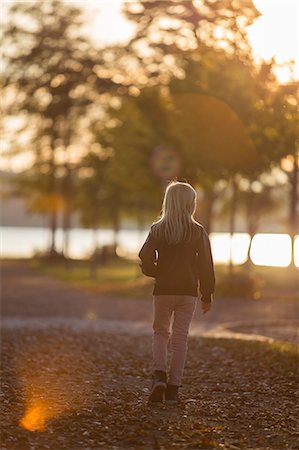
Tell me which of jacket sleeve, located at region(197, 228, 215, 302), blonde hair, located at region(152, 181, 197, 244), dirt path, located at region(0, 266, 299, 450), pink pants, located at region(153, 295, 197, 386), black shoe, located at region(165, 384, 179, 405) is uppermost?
blonde hair, located at region(152, 181, 197, 244)

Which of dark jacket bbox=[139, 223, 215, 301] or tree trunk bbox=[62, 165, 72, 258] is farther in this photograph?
tree trunk bbox=[62, 165, 72, 258]

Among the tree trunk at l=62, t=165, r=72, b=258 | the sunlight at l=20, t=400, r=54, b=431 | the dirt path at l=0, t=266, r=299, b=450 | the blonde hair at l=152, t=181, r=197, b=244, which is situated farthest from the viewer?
the tree trunk at l=62, t=165, r=72, b=258

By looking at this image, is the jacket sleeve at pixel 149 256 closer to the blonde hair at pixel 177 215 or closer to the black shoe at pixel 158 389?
the blonde hair at pixel 177 215

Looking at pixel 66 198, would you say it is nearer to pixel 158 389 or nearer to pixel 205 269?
pixel 205 269

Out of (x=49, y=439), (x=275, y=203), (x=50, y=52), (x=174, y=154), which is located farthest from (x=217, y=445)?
(x=275, y=203)

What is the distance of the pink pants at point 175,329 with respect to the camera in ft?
29.0

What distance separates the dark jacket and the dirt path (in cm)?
98

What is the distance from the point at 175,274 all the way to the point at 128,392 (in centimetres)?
134

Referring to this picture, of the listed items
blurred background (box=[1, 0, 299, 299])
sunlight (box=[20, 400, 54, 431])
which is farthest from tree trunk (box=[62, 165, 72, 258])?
sunlight (box=[20, 400, 54, 431])

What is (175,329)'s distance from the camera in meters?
8.94

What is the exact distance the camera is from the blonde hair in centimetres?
860

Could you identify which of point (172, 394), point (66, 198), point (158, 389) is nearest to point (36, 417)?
point (158, 389)

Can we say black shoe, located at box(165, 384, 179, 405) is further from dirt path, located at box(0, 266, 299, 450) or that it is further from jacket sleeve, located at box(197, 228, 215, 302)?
jacket sleeve, located at box(197, 228, 215, 302)

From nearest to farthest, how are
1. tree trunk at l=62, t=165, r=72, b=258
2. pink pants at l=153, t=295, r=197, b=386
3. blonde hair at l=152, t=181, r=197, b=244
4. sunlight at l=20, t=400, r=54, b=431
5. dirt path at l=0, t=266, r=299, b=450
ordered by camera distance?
dirt path at l=0, t=266, r=299, b=450 < sunlight at l=20, t=400, r=54, b=431 < blonde hair at l=152, t=181, r=197, b=244 < pink pants at l=153, t=295, r=197, b=386 < tree trunk at l=62, t=165, r=72, b=258
